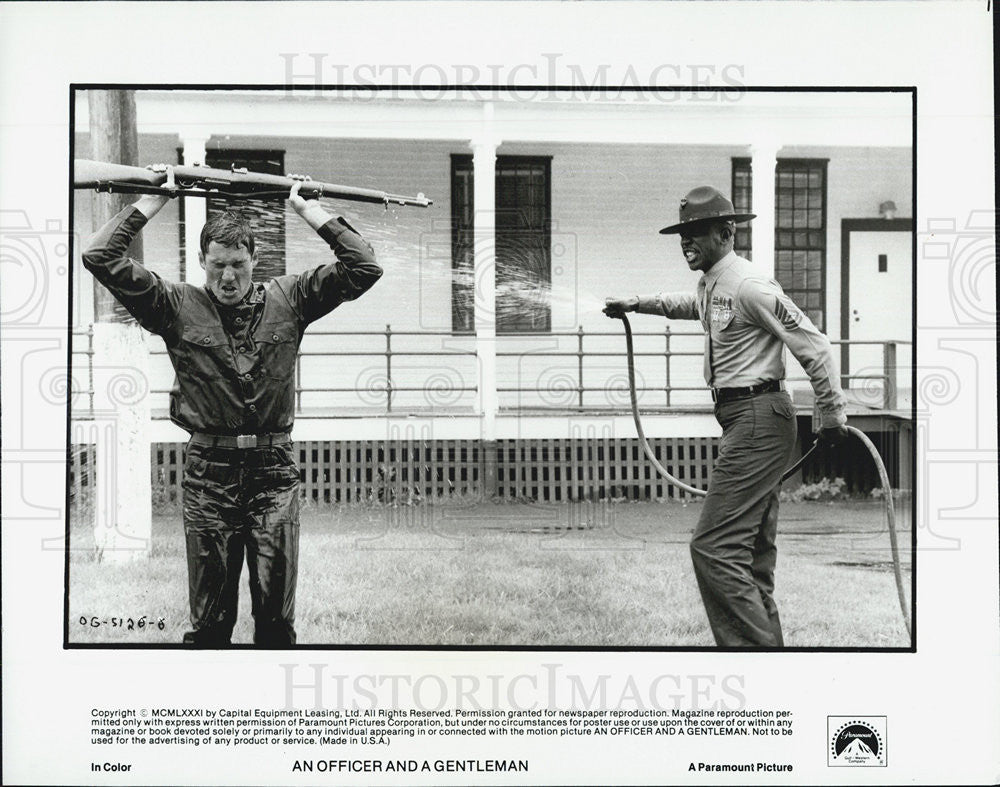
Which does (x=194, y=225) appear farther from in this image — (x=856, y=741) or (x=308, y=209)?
(x=856, y=741)

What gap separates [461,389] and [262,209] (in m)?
1.18

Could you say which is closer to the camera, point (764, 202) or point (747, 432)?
point (747, 432)

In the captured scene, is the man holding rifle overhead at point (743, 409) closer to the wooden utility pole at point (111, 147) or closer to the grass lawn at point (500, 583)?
the grass lawn at point (500, 583)

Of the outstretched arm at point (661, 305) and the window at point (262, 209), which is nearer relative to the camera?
the window at point (262, 209)

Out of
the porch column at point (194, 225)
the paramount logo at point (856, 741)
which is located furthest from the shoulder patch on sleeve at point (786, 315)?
the porch column at point (194, 225)

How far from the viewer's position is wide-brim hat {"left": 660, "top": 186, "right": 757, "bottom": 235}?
5309 millimetres

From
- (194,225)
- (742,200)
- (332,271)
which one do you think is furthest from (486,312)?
(742,200)

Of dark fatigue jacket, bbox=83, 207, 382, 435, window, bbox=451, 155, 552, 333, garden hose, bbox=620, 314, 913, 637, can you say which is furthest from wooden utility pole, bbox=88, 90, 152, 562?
garden hose, bbox=620, 314, 913, 637

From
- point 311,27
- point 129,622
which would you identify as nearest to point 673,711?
point 129,622

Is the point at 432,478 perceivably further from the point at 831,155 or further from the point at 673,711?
the point at 831,155

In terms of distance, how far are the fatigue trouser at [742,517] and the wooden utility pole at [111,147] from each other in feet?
7.98

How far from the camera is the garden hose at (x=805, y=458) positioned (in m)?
5.18

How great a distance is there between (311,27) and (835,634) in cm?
313

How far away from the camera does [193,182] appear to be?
5207mm
